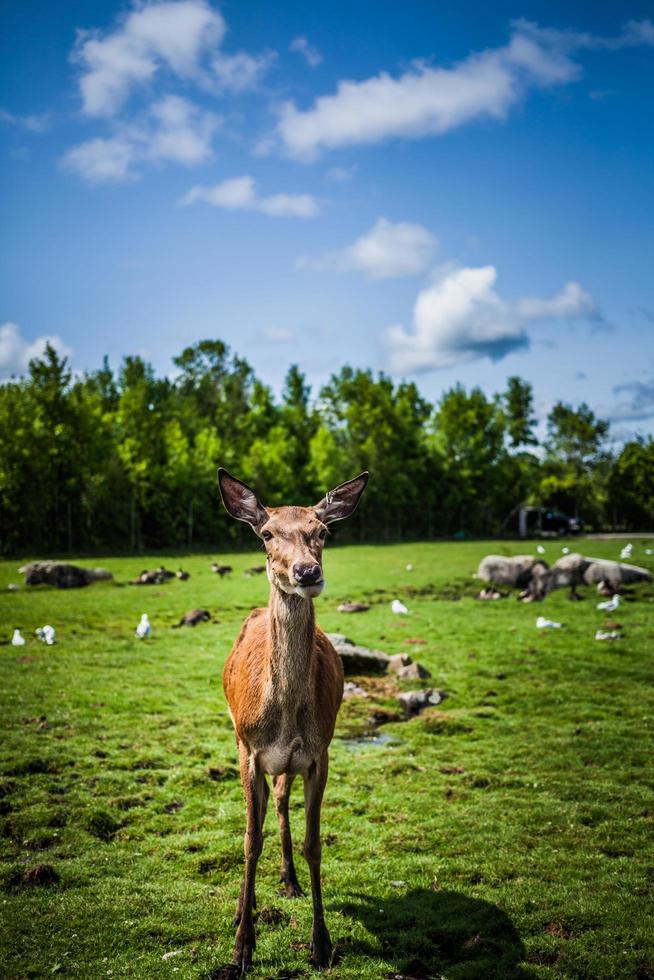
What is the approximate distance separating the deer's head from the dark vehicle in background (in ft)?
191

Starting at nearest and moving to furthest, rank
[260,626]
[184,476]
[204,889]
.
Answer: [204,889], [260,626], [184,476]

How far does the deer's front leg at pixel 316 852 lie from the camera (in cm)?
541

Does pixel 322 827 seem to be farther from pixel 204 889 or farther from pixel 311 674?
pixel 311 674

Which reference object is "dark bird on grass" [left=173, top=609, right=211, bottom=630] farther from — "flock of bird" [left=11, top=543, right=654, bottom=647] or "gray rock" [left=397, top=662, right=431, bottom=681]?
"gray rock" [left=397, top=662, right=431, bottom=681]

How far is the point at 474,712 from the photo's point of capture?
11727 mm

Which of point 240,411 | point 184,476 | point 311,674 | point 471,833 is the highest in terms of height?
point 240,411

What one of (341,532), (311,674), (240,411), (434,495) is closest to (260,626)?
(311,674)

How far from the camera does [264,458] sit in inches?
2347

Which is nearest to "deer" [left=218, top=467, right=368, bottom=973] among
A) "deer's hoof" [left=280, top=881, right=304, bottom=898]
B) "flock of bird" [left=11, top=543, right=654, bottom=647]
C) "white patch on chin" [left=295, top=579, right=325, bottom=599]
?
"white patch on chin" [left=295, top=579, right=325, bottom=599]

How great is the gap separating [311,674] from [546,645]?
1205 cm

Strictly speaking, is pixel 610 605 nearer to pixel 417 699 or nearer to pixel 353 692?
pixel 417 699

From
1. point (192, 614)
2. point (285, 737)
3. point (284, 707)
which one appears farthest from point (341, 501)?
point (192, 614)

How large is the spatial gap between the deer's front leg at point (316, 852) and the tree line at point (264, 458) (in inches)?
1642

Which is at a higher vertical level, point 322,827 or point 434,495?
point 434,495
